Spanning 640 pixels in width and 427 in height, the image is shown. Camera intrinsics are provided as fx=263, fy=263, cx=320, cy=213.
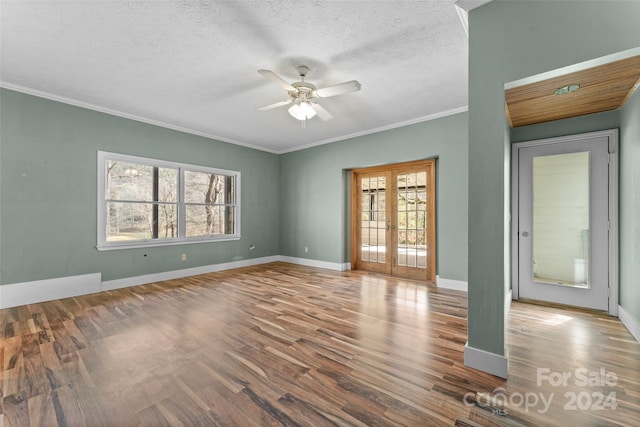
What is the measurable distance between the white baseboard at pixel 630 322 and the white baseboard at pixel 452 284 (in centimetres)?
157

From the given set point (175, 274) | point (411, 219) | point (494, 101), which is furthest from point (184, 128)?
point (494, 101)

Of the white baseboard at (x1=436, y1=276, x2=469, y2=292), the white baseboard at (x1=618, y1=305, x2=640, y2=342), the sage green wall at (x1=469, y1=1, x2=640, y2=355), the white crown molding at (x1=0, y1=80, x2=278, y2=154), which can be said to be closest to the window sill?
the white crown molding at (x1=0, y1=80, x2=278, y2=154)

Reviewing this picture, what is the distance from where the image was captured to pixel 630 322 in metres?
2.57

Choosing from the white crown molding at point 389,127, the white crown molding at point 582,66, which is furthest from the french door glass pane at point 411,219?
the white crown molding at point 582,66

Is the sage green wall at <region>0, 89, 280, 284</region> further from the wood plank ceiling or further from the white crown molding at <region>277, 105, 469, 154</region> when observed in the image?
the wood plank ceiling

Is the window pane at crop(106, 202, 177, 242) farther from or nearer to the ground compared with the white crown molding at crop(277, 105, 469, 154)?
nearer to the ground

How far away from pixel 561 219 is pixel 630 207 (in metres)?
0.69

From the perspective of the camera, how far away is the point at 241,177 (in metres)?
→ 5.88

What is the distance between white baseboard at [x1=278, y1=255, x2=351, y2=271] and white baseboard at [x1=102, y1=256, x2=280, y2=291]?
511 mm

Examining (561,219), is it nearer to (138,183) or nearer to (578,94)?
(578,94)

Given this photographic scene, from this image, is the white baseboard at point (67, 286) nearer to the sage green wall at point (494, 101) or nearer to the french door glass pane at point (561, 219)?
the sage green wall at point (494, 101)

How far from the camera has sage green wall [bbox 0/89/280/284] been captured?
3.34 meters

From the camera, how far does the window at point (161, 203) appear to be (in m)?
4.18

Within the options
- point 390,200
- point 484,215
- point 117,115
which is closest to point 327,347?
point 484,215
